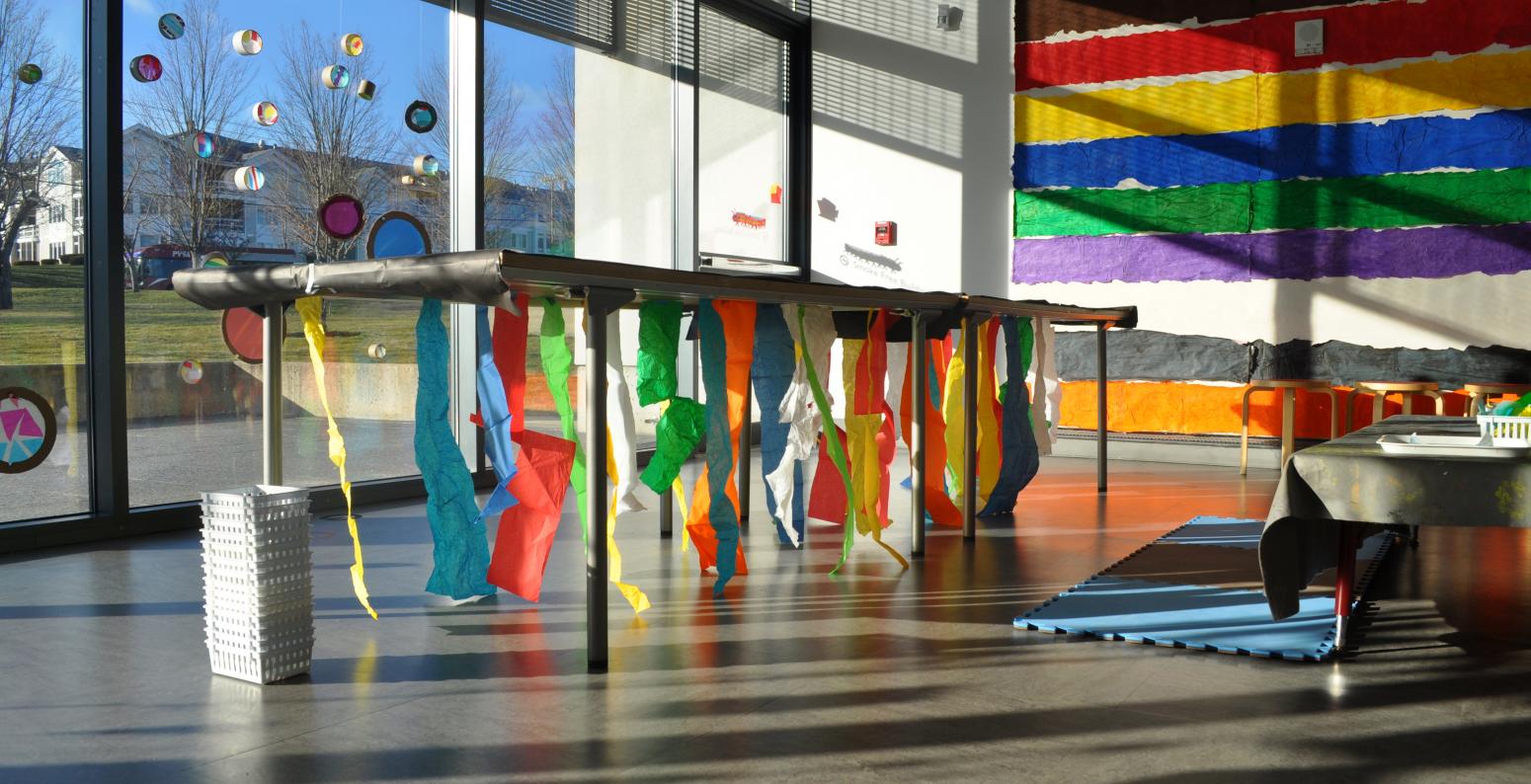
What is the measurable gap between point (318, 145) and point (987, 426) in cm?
300

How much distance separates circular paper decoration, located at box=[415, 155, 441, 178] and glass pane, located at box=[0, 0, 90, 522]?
144 centimetres

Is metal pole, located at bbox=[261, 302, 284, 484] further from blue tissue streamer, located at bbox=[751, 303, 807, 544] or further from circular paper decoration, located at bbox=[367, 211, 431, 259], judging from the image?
circular paper decoration, located at bbox=[367, 211, 431, 259]

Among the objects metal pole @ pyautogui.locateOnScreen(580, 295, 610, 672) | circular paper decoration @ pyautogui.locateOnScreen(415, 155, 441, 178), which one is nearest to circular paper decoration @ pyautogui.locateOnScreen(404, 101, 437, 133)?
circular paper decoration @ pyautogui.locateOnScreen(415, 155, 441, 178)

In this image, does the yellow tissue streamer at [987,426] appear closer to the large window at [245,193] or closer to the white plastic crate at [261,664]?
the large window at [245,193]

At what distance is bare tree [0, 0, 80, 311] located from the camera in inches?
166

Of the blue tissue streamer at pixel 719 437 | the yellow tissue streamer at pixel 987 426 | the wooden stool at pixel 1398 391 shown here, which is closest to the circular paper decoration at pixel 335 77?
the blue tissue streamer at pixel 719 437

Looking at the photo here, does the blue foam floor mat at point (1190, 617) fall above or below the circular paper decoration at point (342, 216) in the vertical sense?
below

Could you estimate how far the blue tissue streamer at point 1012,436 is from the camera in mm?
5008

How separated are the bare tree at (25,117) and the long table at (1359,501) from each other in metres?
4.10

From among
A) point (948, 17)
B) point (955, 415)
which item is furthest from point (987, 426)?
point (948, 17)

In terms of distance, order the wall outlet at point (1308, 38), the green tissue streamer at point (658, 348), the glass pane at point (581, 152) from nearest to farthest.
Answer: the green tissue streamer at point (658, 348) → the glass pane at point (581, 152) → the wall outlet at point (1308, 38)

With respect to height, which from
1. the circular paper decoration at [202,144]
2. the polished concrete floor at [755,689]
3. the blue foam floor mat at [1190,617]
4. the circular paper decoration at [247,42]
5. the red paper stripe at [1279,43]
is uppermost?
the red paper stripe at [1279,43]

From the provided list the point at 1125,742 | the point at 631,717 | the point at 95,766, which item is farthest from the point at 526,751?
the point at 1125,742

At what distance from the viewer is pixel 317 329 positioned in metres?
3.04
